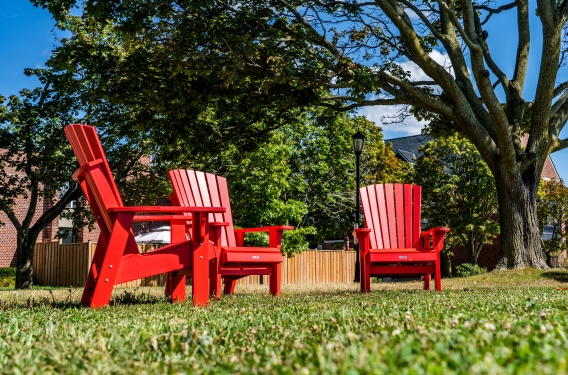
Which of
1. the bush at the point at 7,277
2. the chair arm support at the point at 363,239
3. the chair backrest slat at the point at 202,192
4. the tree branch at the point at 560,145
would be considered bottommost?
the bush at the point at 7,277

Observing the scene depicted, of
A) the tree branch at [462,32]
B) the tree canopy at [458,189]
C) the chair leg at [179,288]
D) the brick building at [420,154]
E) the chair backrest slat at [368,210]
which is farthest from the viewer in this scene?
the brick building at [420,154]

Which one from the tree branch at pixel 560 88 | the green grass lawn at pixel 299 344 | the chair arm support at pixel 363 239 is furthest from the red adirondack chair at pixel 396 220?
the tree branch at pixel 560 88

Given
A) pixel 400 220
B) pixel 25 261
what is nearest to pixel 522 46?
pixel 400 220

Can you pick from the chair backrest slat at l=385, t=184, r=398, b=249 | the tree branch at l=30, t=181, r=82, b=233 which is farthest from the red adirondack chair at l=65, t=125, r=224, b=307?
the tree branch at l=30, t=181, r=82, b=233

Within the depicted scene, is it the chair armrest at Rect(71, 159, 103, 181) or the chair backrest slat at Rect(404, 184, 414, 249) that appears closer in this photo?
the chair armrest at Rect(71, 159, 103, 181)

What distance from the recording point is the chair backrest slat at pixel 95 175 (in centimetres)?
529

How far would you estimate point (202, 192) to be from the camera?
24.8 ft

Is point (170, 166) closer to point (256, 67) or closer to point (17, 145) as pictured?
point (17, 145)

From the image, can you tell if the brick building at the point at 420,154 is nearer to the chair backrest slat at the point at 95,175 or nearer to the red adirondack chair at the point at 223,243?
the red adirondack chair at the point at 223,243

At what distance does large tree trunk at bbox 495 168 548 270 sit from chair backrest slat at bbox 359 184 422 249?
3897 millimetres

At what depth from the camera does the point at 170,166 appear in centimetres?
1767

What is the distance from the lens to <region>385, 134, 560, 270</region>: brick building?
3067 cm

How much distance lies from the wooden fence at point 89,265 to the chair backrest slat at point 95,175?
14.8 meters

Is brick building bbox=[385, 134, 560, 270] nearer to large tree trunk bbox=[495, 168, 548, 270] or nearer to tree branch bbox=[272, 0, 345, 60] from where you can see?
large tree trunk bbox=[495, 168, 548, 270]
